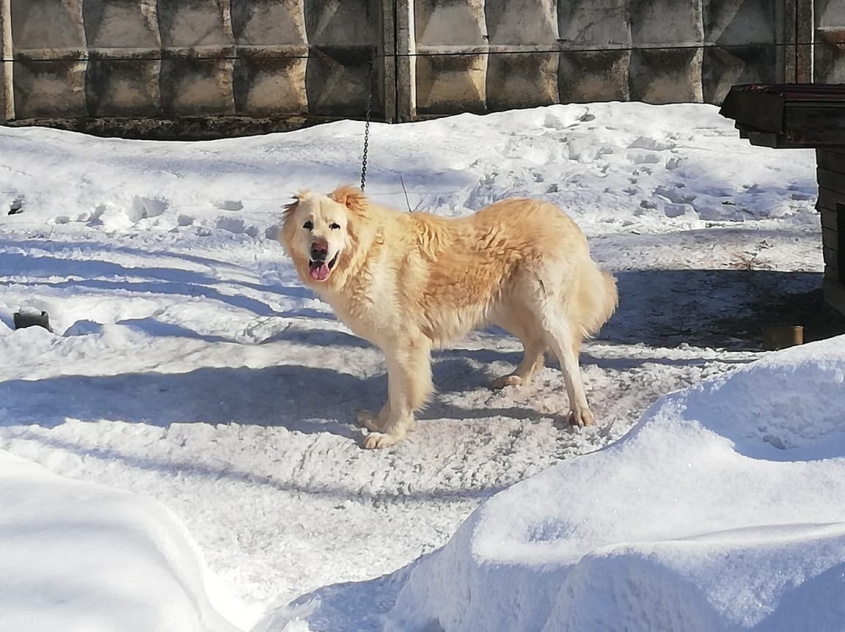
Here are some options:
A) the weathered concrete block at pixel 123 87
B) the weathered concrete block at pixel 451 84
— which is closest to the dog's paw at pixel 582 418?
the weathered concrete block at pixel 451 84

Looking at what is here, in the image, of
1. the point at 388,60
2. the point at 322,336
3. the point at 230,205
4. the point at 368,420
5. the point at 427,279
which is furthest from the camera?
the point at 388,60

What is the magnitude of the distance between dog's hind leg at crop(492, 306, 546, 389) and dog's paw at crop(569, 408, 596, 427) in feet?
1.51

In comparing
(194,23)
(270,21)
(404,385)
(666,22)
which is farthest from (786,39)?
(404,385)

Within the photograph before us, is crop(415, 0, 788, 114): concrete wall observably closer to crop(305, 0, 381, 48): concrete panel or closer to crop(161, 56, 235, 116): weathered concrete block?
crop(305, 0, 381, 48): concrete panel

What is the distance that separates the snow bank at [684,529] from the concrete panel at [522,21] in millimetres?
8350

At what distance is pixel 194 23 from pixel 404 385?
7.04m

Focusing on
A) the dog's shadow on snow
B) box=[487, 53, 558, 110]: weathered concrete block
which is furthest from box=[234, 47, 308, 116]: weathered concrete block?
the dog's shadow on snow

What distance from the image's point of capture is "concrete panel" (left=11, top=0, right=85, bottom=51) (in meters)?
12.0

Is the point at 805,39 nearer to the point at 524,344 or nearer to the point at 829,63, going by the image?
the point at 829,63

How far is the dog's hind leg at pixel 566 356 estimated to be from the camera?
20.4 ft

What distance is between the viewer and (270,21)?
11.9 m

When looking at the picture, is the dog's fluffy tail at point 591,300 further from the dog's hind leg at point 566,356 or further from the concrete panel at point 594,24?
the concrete panel at point 594,24

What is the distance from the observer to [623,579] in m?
3.11

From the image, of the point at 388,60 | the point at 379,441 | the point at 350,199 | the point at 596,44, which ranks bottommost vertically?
the point at 379,441
